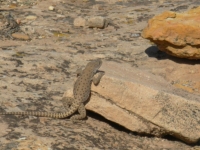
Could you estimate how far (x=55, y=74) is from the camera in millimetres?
9477

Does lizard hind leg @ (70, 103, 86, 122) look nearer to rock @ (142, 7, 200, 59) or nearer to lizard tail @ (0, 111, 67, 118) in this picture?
lizard tail @ (0, 111, 67, 118)

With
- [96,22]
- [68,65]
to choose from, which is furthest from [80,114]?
[96,22]

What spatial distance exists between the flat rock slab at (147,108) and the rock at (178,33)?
3.12 meters

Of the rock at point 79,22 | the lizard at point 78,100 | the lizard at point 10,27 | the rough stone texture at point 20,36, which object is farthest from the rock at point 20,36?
the lizard at point 78,100

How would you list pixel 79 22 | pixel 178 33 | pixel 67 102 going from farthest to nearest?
pixel 79 22 → pixel 178 33 → pixel 67 102

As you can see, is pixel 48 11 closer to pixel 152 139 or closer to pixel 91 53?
A: pixel 91 53

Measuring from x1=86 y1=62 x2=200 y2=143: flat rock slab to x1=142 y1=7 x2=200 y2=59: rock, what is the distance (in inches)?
Result: 123

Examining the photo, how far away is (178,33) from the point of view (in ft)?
33.1

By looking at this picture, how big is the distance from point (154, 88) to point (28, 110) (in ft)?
Answer: 6.57

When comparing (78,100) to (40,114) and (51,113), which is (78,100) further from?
(40,114)

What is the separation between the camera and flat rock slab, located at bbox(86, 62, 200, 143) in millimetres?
6992

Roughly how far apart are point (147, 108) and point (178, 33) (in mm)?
3526

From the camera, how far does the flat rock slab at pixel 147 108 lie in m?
6.99

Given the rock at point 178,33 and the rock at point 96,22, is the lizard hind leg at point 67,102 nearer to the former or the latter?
the rock at point 178,33
